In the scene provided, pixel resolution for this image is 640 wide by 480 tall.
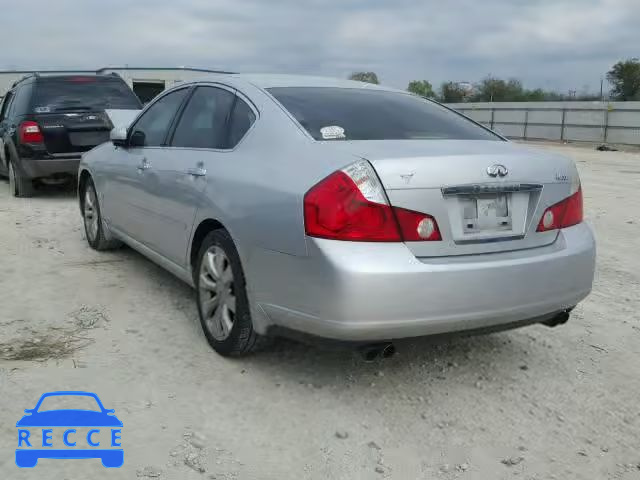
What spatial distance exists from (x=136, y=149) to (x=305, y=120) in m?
1.96

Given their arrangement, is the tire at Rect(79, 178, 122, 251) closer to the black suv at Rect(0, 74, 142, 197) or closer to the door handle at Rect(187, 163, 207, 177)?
the door handle at Rect(187, 163, 207, 177)

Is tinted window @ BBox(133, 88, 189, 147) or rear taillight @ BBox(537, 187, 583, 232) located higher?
tinted window @ BBox(133, 88, 189, 147)

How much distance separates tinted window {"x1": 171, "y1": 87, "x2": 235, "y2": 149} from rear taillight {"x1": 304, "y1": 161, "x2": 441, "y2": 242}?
3.70 feet

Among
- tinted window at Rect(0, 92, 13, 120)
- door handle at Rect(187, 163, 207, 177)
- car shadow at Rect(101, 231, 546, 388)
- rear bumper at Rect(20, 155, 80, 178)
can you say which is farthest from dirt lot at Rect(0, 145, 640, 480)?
tinted window at Rect(0, 92, 13, 120)

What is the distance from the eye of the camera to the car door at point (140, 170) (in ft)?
15.1

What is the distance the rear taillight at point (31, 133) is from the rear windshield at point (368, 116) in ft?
20.0

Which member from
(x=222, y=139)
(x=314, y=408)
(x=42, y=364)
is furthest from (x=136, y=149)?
(x=314, y=408)

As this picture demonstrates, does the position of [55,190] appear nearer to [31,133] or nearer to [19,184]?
[19,184]

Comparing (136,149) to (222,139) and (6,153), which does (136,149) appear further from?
(6,153)

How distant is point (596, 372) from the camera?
11.8 ft

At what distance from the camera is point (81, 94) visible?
941 cm

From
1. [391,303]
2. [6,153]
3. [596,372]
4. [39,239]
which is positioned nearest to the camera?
[391,303]

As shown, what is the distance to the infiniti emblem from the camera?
3.05 metres

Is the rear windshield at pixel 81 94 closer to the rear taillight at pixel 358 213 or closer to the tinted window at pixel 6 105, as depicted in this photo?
the tinted window at pixel 6 105
